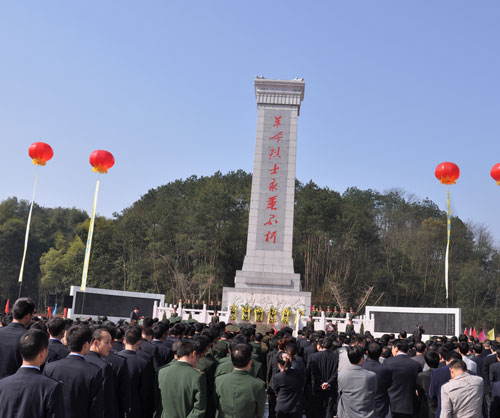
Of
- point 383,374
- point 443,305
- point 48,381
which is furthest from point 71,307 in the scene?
point 443,305

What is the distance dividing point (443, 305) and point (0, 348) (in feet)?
96.6

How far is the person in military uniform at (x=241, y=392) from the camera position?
320cm

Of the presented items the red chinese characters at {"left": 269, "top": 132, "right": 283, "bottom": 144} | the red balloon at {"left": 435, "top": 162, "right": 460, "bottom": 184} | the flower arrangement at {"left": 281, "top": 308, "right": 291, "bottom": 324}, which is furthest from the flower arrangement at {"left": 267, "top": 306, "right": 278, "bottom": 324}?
the red balloon at {"left": 435, "top": 162, "right": 460, "bottom": 184}

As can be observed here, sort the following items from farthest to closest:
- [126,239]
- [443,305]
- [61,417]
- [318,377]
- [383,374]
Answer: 1. [126,239]
2. [443,305]
3. [318,377]
4. [383,374]
5. [61,417]

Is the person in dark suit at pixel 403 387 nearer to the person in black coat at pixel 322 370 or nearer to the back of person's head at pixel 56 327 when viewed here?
the person in black coat at pixel 322 370

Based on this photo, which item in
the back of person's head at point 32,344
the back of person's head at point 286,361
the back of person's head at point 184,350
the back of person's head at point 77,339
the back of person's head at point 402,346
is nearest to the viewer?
the back of person's head at point 32,344

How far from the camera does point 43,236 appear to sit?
128 ft

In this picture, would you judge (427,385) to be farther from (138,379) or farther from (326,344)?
(138,379)

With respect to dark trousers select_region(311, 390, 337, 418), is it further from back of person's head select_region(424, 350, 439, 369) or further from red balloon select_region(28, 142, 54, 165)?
red balloon select_region(28, 142, 54, 165)

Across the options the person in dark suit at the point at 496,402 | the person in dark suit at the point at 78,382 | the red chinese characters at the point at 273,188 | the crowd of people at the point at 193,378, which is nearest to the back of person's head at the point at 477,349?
the crowd of people at the point at 193,378

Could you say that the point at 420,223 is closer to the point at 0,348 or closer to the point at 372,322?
the point at 372,322

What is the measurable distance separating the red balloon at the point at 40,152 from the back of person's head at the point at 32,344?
11249mm

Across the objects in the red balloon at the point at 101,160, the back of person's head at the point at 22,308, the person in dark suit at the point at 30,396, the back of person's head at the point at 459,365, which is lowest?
the person in dark suit at the point at 30,396

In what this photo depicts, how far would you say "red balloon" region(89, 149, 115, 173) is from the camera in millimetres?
13117
